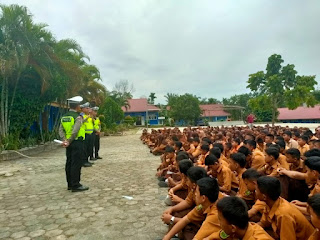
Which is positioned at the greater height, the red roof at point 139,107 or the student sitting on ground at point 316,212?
the red roof at point 139,107

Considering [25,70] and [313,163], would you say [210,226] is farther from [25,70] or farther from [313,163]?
[25,70]

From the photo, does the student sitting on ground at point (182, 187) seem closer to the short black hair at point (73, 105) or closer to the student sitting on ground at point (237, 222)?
the student sitting on ground at point (237, 222)

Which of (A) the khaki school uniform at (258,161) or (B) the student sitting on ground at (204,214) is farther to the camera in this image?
(A) the khaki school uniform at (258,161)

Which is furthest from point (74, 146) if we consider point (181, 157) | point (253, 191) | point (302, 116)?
point (302, 116)

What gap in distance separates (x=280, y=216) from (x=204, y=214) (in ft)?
2.28

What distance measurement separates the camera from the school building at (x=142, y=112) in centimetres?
4156

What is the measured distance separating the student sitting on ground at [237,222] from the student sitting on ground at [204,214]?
281 mm

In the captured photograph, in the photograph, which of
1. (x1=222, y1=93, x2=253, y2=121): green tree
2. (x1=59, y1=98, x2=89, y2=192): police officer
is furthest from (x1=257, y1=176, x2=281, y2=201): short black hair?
(x1=222, y1=93, x2=253, y2=121): green tree

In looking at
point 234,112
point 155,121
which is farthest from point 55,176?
point 234,112

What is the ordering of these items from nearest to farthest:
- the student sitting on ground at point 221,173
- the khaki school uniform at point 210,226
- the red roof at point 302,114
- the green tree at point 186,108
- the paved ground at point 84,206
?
the khaki school uniform at point 210,226
the paved ground at point 84,206
the student sitting on ground at point 221,173
the green tree at point 186,108
the red roof at point 302,114

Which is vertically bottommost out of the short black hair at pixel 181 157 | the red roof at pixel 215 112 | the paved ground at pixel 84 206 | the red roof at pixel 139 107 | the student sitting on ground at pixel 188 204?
the paved ground at pixel 84 206

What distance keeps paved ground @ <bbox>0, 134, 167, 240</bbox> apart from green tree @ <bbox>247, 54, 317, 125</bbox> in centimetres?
1854

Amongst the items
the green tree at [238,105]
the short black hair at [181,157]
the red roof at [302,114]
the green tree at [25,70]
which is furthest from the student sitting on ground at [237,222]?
the red roof at [302,114]

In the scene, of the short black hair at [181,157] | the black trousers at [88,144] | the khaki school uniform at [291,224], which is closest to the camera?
the khaki school uniform at [291,224]
